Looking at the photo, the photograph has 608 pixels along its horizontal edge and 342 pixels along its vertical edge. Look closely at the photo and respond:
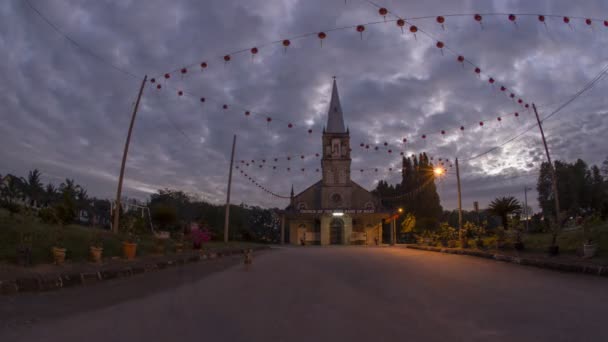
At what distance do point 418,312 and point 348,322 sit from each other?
1090 millimetres

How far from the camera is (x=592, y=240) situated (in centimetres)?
1187

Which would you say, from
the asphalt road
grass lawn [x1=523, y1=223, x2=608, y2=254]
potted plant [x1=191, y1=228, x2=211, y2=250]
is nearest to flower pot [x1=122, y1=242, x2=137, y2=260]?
the asphalt road

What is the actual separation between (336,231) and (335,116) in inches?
542

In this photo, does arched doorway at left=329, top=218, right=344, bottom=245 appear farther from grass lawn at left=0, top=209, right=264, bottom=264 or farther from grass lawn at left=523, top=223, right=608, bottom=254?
grass lawn at left=0, top=209, right=264, bottom=264

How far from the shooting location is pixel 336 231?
41.8 meters

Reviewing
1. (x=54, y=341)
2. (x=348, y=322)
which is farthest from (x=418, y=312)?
(x=54, y=341)

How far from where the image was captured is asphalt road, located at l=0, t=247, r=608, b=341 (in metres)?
3.93

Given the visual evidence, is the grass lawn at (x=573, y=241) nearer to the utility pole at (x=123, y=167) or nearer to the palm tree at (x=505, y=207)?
the palm tree at (x=505, y=207)

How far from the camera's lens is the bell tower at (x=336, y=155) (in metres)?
43.9

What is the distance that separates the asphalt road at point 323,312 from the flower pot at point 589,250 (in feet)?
11.0

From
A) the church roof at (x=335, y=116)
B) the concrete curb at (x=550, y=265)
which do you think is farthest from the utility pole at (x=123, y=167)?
the church roof at (x=335, y=116)

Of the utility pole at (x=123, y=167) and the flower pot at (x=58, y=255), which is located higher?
the utility pole at (x=123, y=167)

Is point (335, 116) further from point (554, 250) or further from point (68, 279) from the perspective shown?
point (68, 279)

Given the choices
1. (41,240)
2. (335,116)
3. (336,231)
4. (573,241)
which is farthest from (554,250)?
(335,116)
